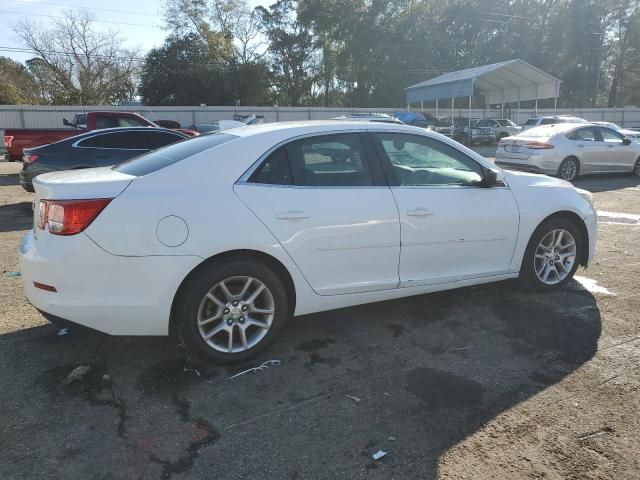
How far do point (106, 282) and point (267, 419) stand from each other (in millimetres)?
1238

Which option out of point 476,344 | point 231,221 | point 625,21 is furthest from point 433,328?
point 625,21

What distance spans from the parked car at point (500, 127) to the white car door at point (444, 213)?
86.6 ft

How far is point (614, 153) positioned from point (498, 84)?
63.4 feet

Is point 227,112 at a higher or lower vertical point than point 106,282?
higher

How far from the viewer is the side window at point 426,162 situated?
12.8 feet

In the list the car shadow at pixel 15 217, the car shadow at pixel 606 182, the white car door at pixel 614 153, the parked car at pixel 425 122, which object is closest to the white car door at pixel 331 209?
the car shadow at pixel 15 217

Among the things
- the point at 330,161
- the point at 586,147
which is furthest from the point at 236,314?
the point at 586,147

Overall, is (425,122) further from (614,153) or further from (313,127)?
(313,127)

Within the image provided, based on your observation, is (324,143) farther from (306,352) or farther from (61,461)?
(61,461)

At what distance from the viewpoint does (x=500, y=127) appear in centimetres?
2962

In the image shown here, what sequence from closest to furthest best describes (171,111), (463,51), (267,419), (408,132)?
1. (267,419)
2. (408,132)
3. (171,111)
4. (463,51)

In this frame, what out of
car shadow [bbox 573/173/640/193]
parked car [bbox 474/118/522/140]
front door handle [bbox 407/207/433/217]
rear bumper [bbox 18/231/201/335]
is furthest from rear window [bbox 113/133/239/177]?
parked car [bbox 474/118/522/140]

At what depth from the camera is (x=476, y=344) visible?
3.72 m

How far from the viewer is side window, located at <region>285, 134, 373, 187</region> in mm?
3529
